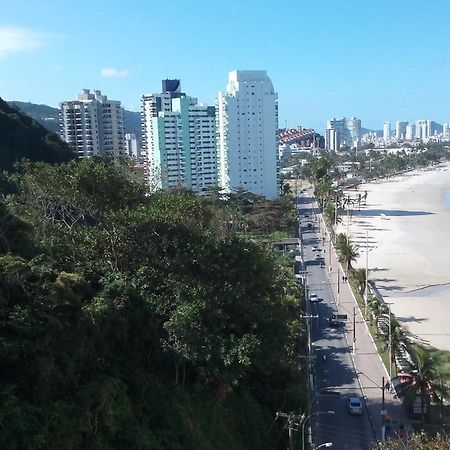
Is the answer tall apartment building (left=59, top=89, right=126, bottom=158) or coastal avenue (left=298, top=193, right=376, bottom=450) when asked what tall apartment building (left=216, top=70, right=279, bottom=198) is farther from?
coastal avenue (left=298, top=193, right=376, bottom=450)

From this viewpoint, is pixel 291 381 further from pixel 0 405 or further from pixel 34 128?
pixel 34 128

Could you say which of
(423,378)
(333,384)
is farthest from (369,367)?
(423,378)

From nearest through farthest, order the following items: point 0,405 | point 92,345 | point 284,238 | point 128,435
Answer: point 0,405
point 128,435
point 92,345
point 284,238

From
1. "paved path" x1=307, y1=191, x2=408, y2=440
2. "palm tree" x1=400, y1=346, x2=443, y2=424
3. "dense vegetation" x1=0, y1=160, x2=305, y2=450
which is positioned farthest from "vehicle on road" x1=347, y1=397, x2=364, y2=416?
"dense vegetation" x1=0, y1=160, x2=305, y2=450

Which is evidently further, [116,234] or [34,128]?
[34,128]

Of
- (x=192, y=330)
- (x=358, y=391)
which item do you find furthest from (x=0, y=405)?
(x=358, y=391)

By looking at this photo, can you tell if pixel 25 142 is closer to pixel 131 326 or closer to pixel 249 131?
pixel 249 131
